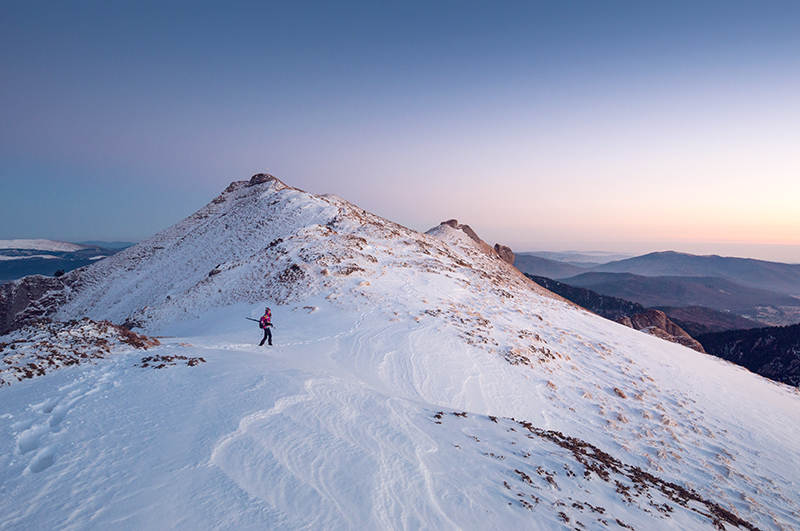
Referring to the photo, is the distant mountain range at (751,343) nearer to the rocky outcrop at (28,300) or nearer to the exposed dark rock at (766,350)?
the exposed dark rock at (766,350)

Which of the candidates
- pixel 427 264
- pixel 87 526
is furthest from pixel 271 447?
pixel 427 264

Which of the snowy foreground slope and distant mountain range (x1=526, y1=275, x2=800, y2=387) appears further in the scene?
distant mountain range (x1=526, y1=275, x2=800, y2=387)

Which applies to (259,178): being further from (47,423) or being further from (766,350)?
(766,350)

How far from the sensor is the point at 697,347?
3759cm

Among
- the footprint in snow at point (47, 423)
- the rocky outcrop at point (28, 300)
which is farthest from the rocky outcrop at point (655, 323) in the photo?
the rocky outcrop at point (28, 300)

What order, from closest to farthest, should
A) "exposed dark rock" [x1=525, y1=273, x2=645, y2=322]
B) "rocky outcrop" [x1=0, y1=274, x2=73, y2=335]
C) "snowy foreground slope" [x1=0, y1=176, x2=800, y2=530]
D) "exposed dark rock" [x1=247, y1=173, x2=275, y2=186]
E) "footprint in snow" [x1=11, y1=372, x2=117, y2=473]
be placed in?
"snowy foreground slope" [x1=0, y1=176, x2=800, y2=530], "footprint in snow" [x1=11, y1=372, x2=117, y2=473], "rocky outcrop" [x1=0, y1=274, x2=73, y2=335], "exposed dark rock" [x1=247, y1=173, x2=275, y2=186], "exposed dark rock" [x1=525, y1=273, x2=645, y2=322]

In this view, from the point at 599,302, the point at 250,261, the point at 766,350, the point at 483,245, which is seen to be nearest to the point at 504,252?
the point at 483,245

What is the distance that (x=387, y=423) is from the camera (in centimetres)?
679

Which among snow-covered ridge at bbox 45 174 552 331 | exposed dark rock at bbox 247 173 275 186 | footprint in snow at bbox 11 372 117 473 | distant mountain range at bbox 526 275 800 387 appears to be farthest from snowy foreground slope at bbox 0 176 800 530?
exposed dark rock at bbox 247 173 275 186

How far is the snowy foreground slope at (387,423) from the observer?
167 inches

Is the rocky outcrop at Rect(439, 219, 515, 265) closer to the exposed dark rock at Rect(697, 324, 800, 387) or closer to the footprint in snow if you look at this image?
the exposed dark rock at Rect(697, 324, 800, 387)

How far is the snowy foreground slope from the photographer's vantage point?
167 inches

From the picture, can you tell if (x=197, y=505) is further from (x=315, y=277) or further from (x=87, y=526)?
(x=315, y=277)

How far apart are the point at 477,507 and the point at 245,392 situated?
17.1 ft
